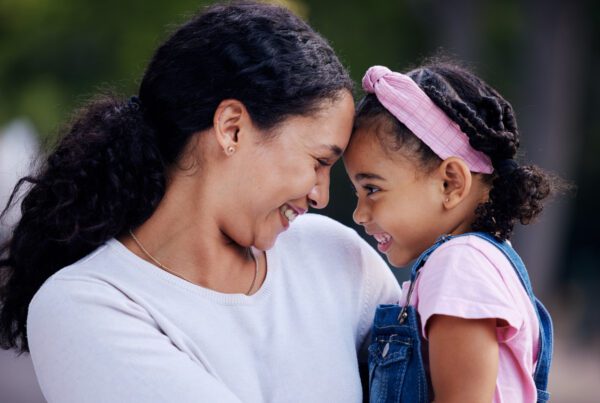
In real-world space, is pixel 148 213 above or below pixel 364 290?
above

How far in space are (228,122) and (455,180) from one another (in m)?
0.60

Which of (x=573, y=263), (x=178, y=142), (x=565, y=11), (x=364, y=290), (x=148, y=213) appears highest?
A: (x=178, y=142)

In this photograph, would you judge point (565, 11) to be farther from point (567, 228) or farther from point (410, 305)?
point (410, 305)

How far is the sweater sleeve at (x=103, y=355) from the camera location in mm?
2008

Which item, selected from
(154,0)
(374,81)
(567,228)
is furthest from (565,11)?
(374,81)

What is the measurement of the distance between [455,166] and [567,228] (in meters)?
11.7

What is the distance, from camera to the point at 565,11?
36.3ft

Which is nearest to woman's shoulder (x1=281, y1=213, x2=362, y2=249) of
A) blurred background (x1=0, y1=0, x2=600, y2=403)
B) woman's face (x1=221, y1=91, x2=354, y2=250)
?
woman's face (x1=221, y1=91, x2=354, y2=250)

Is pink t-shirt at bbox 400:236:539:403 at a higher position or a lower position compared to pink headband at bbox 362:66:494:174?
lower

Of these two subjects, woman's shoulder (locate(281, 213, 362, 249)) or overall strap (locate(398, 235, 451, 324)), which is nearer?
overall strap (locate(398, 235, 451, 324))

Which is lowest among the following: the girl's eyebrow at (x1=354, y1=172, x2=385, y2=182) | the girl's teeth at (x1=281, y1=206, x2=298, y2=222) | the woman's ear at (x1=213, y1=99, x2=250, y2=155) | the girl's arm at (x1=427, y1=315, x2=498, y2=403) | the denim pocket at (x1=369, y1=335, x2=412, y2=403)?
the denim pocket at (x1=369, y1=335, x2=412, y2=403)

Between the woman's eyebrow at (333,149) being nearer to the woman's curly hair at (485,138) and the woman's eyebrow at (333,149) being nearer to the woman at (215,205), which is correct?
the woman at (215,205)

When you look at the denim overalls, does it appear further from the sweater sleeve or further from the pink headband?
the sweater sleeve

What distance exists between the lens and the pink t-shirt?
7.14 feet
